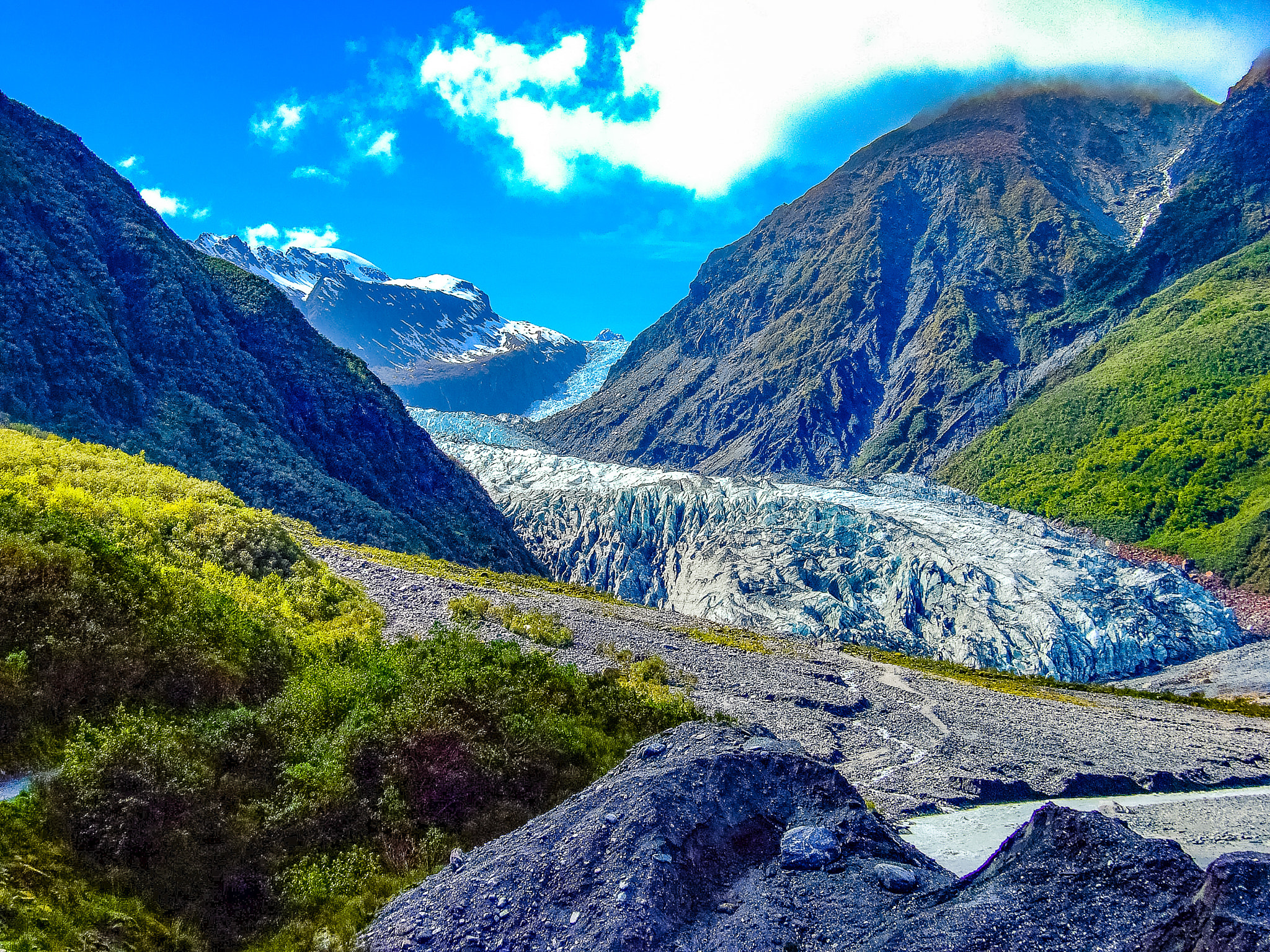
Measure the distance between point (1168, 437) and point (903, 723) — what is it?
116m

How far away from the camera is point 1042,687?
54.0 metres

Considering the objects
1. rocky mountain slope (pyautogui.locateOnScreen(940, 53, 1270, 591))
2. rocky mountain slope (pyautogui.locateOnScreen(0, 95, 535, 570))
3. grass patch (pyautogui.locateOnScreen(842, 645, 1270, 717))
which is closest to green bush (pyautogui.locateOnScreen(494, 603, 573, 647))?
grass patch (pyautogui.locateOnScreen(842, 645, 1270, 717))

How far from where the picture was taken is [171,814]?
9.20 m

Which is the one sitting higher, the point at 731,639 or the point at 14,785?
the point at 14,785

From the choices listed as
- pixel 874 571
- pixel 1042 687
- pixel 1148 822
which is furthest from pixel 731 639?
pixel 874 571

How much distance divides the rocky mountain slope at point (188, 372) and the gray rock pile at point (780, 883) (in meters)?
47.2

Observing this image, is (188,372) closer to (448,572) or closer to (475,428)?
(448,572)

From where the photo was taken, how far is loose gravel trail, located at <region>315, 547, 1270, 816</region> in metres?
22.5

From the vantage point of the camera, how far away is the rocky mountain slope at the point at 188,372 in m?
50.6

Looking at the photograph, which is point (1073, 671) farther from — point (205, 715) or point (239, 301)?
point (239, 301)

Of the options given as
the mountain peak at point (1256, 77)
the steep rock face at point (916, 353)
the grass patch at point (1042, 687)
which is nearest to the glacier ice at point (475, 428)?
the steep rock face at point (916, 353)

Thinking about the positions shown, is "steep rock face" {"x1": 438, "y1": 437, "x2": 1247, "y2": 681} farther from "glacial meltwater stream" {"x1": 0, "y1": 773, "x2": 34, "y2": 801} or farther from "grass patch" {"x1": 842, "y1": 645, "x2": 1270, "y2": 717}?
"glacial meltwater stream" {"x1": 0, "y1": 773, "x2": 34, "y2": 801}

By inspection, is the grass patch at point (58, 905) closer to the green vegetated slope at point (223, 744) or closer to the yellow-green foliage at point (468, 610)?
the green vegetated slope at point (223, 744)

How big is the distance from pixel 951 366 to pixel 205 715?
17457 centimetres
